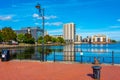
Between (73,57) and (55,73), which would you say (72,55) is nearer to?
(73,57)

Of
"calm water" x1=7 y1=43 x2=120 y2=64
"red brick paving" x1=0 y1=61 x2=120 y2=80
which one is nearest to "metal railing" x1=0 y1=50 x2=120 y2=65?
"calm water" x1=7 y1=43 x2=120 y2=64

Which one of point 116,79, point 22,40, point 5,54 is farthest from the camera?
point 22,40

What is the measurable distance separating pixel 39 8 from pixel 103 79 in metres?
12.9

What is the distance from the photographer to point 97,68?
40.1 feet

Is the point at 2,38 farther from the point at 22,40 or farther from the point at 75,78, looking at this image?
the point at 75,78

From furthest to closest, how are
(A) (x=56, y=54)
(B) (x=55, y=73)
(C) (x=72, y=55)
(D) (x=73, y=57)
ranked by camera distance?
(A) (x=56, y=54), (C) (x=72, y=55), (D) (x=73, y=57), (B) (x=55, y=73)

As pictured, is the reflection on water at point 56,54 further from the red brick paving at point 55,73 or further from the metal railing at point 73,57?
the red brick paving at point 55,73

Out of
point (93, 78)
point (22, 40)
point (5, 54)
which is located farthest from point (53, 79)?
point (22, 40)

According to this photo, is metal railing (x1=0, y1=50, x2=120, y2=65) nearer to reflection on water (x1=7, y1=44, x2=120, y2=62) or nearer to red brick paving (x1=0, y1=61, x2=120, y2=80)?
reflection on water (x1=7, y1=44, x2=120, y2=62)

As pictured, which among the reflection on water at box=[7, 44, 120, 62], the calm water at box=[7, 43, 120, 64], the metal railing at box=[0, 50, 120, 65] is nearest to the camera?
the metal railing at box=[0, 50, 120, 65]

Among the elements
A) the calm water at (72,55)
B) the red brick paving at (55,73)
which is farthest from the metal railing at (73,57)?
the red brick paving at (55,73)

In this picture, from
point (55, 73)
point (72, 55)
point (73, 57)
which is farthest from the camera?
point (72, 55)

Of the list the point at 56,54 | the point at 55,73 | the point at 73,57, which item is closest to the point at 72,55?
the point at 73,57

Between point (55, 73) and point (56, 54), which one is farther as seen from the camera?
point (56, 54)
